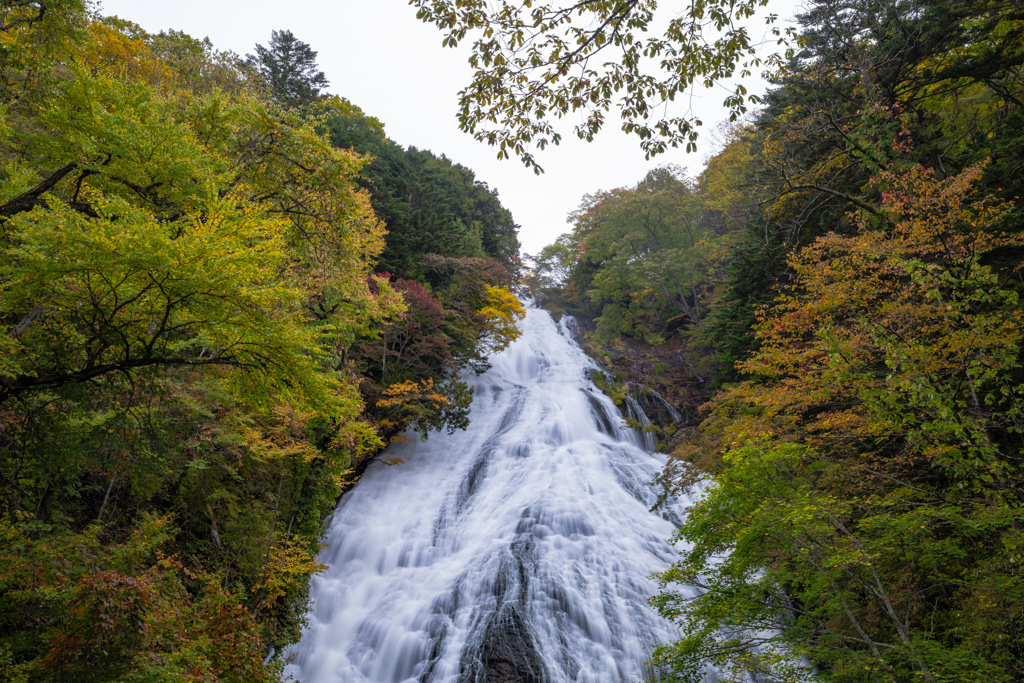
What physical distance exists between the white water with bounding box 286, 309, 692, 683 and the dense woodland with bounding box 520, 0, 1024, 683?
135 cm

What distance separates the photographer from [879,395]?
5082 mm

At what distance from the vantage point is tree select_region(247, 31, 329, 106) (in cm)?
2598

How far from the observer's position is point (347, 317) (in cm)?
1142

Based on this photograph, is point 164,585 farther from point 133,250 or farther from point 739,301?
point 739,301

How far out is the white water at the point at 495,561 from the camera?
7.65 m

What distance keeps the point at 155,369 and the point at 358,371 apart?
28.1 ft

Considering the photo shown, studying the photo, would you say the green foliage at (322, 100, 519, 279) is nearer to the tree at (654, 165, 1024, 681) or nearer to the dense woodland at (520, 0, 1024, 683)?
the dense woodland at (520, 0, 1024, 683)

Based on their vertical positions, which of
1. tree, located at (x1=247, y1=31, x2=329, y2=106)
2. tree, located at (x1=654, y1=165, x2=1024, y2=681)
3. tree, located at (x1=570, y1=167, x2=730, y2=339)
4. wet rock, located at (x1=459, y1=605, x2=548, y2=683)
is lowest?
wet rock, located at (x1=459, y1=605, x2=548, y2=683)

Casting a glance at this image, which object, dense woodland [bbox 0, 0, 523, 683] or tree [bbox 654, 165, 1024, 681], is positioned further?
tree [bbox 654, 165, 1024, 681]


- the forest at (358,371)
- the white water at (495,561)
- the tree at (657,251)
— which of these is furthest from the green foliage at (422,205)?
the white water at (495,561)

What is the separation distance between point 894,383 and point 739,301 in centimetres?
1011

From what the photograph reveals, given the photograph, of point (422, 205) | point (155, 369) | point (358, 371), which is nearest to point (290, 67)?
point (422, 205)

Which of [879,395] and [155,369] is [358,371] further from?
[879,395]

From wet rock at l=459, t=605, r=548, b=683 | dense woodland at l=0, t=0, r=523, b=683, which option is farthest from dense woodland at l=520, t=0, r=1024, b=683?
dense woodland at l=0, t=0, r=523, b=683
